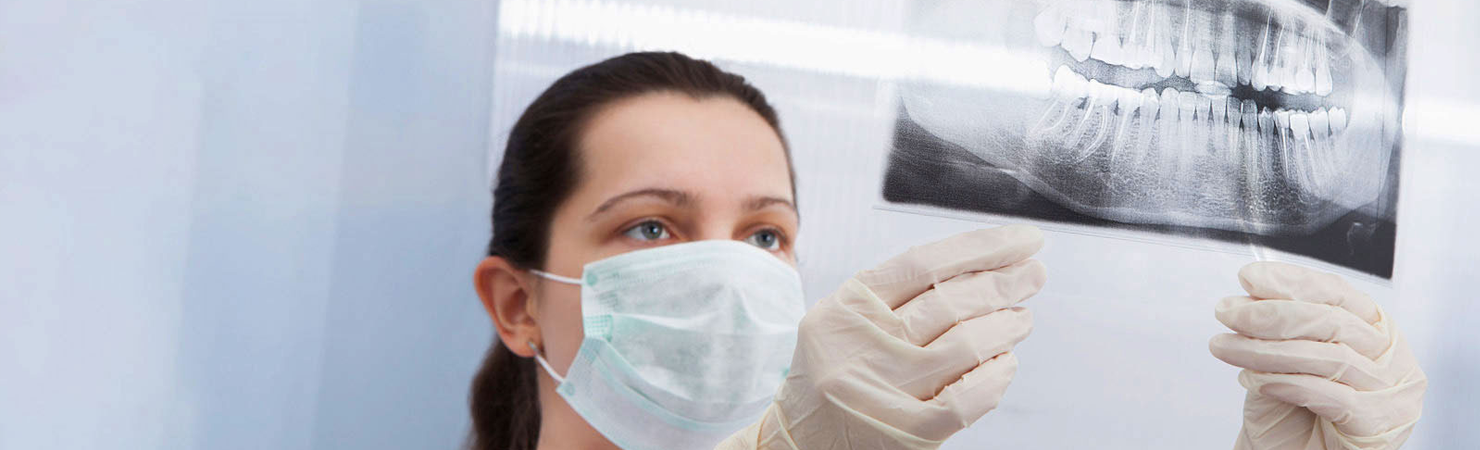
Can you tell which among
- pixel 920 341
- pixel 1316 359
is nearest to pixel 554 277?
pixel 920 341

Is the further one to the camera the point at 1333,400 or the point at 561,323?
the point at 561,323

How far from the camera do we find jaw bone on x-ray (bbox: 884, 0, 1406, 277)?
2.74 feet

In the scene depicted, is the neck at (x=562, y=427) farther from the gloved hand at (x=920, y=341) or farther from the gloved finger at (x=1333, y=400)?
the gloved finger at (x=1333, y=400)

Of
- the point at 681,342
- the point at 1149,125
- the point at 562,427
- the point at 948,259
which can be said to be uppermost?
the point at 1149,125

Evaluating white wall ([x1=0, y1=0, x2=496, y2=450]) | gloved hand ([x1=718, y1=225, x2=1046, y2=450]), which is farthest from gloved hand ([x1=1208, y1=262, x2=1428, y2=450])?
white wall ([x1=0, y1=0, x2=496, y2=450])

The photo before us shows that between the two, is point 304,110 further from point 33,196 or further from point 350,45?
point 33,196

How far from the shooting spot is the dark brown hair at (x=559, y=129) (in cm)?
100

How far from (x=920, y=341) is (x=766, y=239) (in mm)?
290

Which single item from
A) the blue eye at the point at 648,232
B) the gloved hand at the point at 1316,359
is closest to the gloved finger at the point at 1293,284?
the gloved hand at the point at 1316,359

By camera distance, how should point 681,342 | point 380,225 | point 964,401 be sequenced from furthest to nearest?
1. point 380,225
2. point 681,342
3. point 964,401

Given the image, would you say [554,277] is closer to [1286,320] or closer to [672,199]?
[672,199]

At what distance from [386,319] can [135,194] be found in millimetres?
283

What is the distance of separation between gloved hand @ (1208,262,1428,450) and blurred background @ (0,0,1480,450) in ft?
0.24

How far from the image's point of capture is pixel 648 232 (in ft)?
3.17
